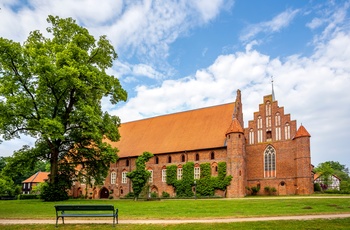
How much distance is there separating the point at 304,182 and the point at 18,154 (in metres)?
28.9

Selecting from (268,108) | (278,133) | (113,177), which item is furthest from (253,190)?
(113,177)

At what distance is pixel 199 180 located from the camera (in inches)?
1529

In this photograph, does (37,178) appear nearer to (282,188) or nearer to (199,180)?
(199,180)

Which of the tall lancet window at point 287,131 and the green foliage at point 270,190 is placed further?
the tall lancet window at point 287,131

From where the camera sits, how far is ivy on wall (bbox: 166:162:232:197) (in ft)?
122

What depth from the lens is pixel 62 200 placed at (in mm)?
29828

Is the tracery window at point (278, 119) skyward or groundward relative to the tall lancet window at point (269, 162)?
skyward

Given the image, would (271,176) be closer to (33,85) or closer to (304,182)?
(304,182)

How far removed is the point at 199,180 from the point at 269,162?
27.8 feet

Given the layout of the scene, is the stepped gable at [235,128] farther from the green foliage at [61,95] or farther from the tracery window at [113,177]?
the tracery window at [113,177]

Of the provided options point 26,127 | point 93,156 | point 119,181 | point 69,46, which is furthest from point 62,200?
point 119,181

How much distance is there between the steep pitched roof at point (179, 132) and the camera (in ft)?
134

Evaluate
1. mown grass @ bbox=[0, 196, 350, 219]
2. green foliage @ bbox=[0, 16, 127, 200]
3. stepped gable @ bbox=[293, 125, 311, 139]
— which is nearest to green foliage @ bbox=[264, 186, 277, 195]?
stepped gable @ bbox=[293, 125, 311, 139]

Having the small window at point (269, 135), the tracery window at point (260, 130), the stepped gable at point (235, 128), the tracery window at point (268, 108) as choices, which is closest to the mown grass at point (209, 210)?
the stepped gable at point (235, 128)
